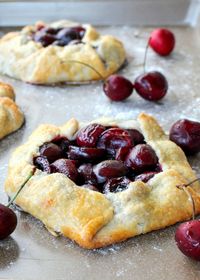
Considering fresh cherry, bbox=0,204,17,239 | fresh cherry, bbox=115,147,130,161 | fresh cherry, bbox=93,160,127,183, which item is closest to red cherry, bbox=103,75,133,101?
fresh cherry, bbox=115,147,130,161

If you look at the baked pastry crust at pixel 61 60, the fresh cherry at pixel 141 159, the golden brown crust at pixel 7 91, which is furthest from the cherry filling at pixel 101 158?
the baked pastry crust at pixel 61 60

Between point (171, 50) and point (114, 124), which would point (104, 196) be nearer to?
point (114, 124)

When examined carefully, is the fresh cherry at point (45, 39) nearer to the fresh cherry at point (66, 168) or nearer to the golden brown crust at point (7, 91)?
the golden brown crust at point (7, 91)

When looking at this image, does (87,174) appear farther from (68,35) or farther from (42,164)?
(68,35)

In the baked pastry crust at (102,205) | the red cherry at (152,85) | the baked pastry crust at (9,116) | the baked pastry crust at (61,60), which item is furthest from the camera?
the baked pastry crust at (61,60)

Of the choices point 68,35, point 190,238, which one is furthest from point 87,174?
point 68,35

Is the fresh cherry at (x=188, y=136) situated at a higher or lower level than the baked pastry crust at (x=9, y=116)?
higher
